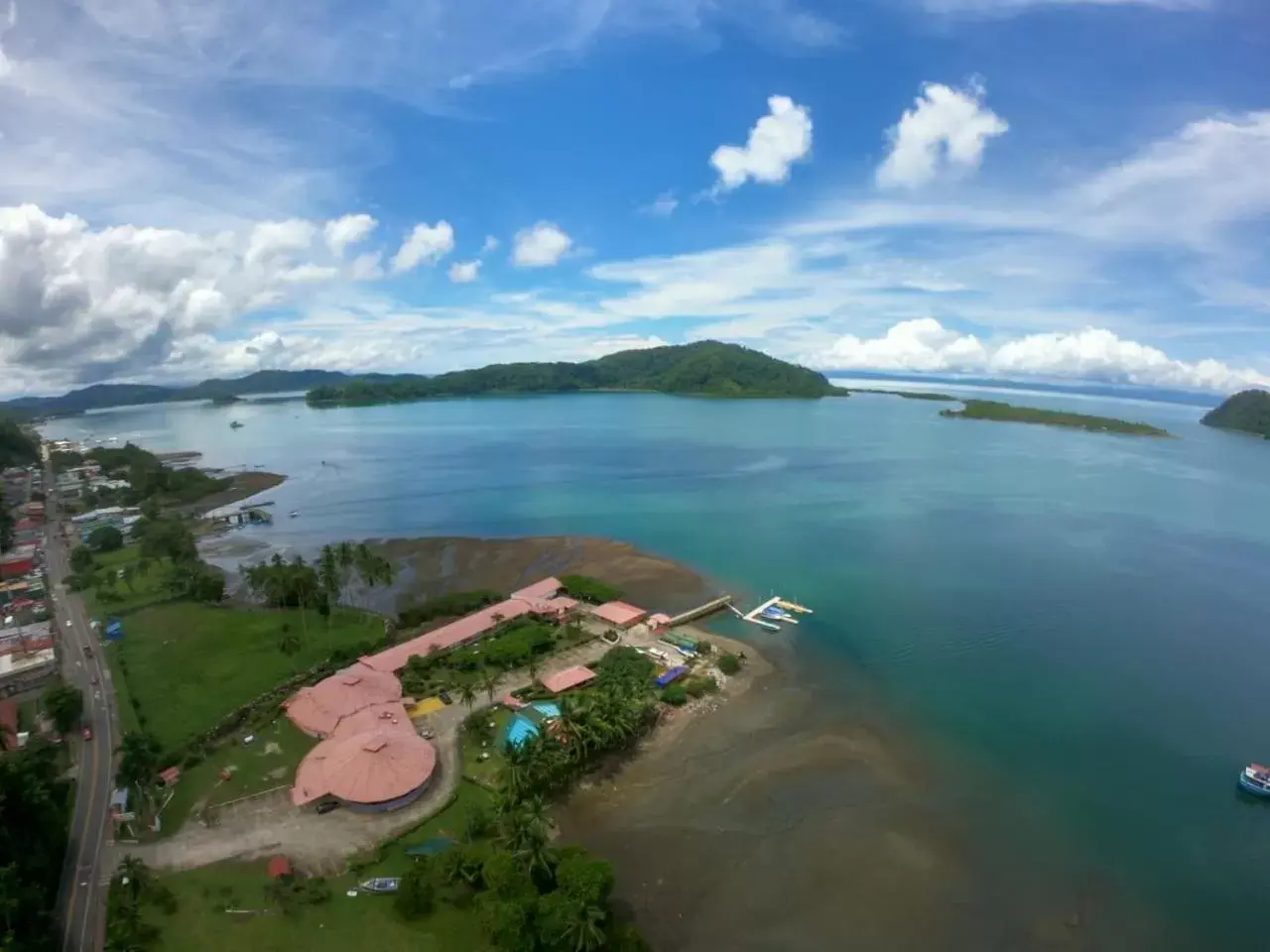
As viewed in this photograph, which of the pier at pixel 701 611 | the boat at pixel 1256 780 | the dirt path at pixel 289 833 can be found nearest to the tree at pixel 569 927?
the dirt path at pixel 289 833

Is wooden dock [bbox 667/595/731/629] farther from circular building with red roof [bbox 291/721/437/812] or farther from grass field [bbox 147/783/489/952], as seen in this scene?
grass field [bbox 147/783/489/952]

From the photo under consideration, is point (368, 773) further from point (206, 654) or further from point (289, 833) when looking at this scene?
point (206, 654)

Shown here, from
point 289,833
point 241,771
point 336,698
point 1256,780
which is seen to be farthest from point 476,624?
point 1256,780

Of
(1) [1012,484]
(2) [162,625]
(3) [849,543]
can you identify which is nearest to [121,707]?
(2) [162,625]

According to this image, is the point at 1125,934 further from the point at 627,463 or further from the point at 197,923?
the point at 627,463

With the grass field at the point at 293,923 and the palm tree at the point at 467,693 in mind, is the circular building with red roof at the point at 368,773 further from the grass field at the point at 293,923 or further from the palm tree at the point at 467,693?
the palm tree at the point at 467,693
